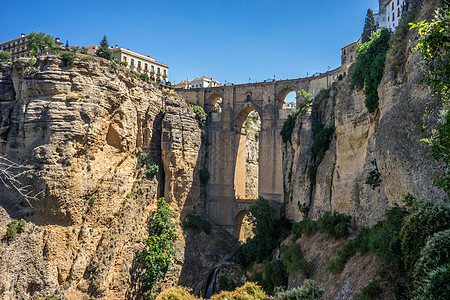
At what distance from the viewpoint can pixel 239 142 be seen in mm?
34594

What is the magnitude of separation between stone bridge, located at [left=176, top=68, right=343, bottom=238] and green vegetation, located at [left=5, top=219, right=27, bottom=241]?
15.3m

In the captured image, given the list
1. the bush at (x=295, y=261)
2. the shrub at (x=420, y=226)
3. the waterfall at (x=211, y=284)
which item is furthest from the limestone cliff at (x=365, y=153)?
the waterfall at (x=211, y=284)

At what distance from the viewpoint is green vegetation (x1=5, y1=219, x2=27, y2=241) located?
22.2 meters

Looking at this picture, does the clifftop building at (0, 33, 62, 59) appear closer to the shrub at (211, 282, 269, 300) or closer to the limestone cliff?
the limestone cliff

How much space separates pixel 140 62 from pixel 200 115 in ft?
44.9

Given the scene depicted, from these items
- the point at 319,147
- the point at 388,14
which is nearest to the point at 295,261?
the point at 319,147

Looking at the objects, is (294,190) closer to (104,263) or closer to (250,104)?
(250,104)

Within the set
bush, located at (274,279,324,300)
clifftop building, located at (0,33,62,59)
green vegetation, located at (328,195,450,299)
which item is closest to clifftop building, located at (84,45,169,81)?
clifftop building, located at (0,33,62,59)

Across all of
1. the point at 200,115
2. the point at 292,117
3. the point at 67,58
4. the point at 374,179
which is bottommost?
the point at 374,179

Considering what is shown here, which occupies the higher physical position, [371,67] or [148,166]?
[371,67]

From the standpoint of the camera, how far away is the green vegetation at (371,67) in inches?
607

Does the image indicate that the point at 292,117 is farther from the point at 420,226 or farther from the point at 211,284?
the point at 420,226

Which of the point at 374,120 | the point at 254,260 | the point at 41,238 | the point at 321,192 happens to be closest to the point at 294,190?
the point at 321,192

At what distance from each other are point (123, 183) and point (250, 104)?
13.1 meters
